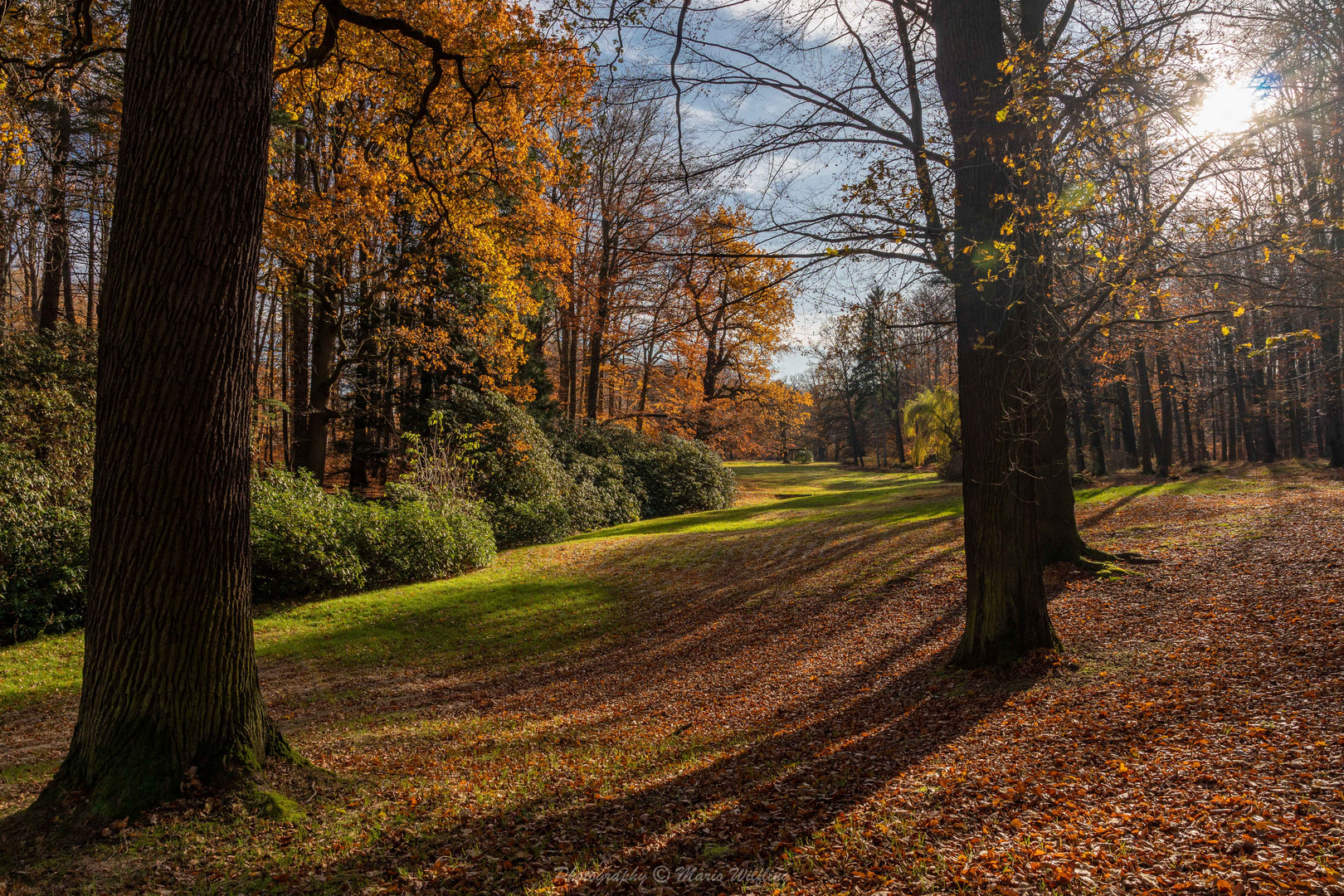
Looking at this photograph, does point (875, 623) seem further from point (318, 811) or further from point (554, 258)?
point (554, 258)

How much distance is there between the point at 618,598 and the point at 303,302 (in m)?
11.6

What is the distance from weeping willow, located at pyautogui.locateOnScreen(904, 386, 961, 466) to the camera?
98.1 ft

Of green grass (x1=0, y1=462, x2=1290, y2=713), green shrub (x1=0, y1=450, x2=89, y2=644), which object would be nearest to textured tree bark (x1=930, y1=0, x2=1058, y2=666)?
green grass (x1=0, y1=462, x2=1290, y2=713)

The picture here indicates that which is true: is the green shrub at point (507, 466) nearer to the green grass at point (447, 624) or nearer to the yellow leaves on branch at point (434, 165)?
the yellow leaves on branch at point (434, 165)

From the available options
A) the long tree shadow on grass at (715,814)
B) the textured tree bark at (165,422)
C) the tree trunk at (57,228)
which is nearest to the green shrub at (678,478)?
the tree trunk at (57,228)

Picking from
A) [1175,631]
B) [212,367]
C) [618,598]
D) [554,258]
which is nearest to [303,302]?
[554,258]

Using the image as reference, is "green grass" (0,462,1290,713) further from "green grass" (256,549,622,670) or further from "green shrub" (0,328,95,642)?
"green shrub" (0,328,95,642)

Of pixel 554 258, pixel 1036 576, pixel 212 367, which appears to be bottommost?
pixel 1036 576

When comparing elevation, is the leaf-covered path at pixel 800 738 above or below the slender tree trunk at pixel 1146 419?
below

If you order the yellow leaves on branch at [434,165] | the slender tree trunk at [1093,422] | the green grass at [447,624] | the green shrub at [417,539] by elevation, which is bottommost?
the green grass at [447,624]

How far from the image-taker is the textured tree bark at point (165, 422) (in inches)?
131

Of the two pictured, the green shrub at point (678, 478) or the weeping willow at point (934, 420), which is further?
the weeping willow at point (934, 420)

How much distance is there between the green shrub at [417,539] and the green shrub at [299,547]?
0.35 meters

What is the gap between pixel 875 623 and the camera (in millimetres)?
8547
